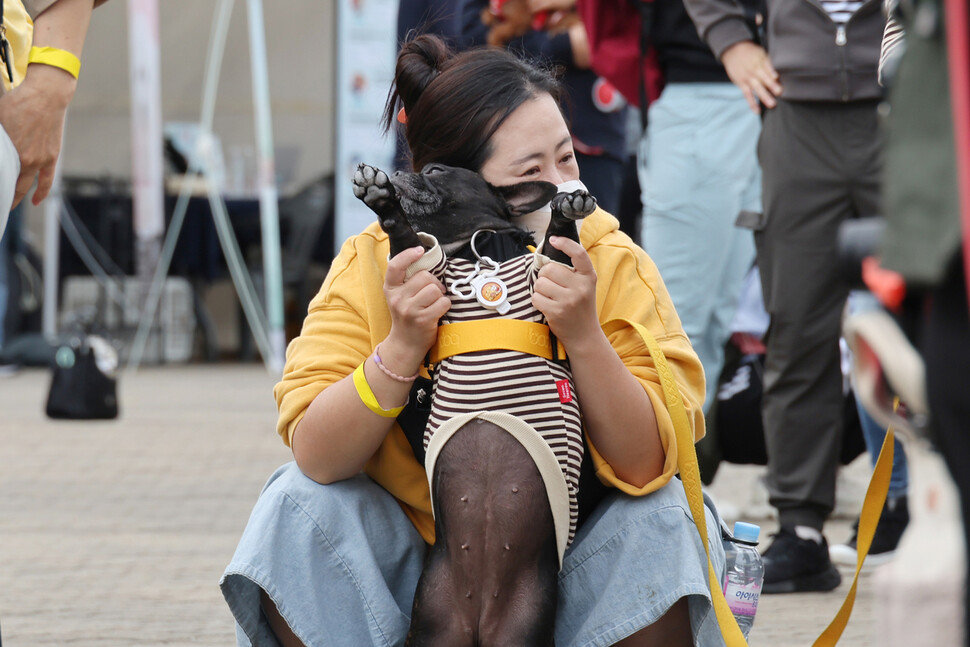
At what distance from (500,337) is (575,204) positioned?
0.70 feet

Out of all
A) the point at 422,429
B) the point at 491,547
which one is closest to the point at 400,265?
the point at 422,429

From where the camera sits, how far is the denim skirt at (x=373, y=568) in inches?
67.2

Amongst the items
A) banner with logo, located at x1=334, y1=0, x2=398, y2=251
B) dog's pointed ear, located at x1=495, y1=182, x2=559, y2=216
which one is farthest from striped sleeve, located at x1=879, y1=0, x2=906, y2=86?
banner with logo, located at x1=334, y1=0, x2=398, y2=251

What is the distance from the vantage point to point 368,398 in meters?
1.68

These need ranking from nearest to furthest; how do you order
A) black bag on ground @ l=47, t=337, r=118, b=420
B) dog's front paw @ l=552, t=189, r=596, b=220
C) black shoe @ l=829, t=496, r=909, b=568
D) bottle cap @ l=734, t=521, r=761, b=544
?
dog's front paw @ l=552, t=189, r=596, b=220 → bottle cap @ l=734, t=521, r=761, b=544 → black shoe @ l=829, t=496, r=909, b=568 → black bag on ground @ l=47, t=337, r=118, b=420

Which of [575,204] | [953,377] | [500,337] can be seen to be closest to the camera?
[953,377]

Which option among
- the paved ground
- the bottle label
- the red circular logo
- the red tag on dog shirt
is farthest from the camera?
the red circular logo

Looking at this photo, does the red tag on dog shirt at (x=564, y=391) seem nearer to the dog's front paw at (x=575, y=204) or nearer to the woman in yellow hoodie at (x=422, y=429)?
the woman in yellow hoodie at (x=422, y=429)

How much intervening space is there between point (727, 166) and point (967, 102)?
2254 millimetres

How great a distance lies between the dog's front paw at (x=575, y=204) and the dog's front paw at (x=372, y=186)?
22 cm

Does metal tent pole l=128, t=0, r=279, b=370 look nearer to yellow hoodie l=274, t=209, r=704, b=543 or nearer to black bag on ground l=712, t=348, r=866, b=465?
black bag on ground l=712, t=348, r=866, b=465

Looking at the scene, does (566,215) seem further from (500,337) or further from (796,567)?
(796,567)

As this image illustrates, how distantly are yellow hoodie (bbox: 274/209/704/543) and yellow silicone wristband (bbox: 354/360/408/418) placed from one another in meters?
0.10

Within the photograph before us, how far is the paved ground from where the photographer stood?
2488mm
